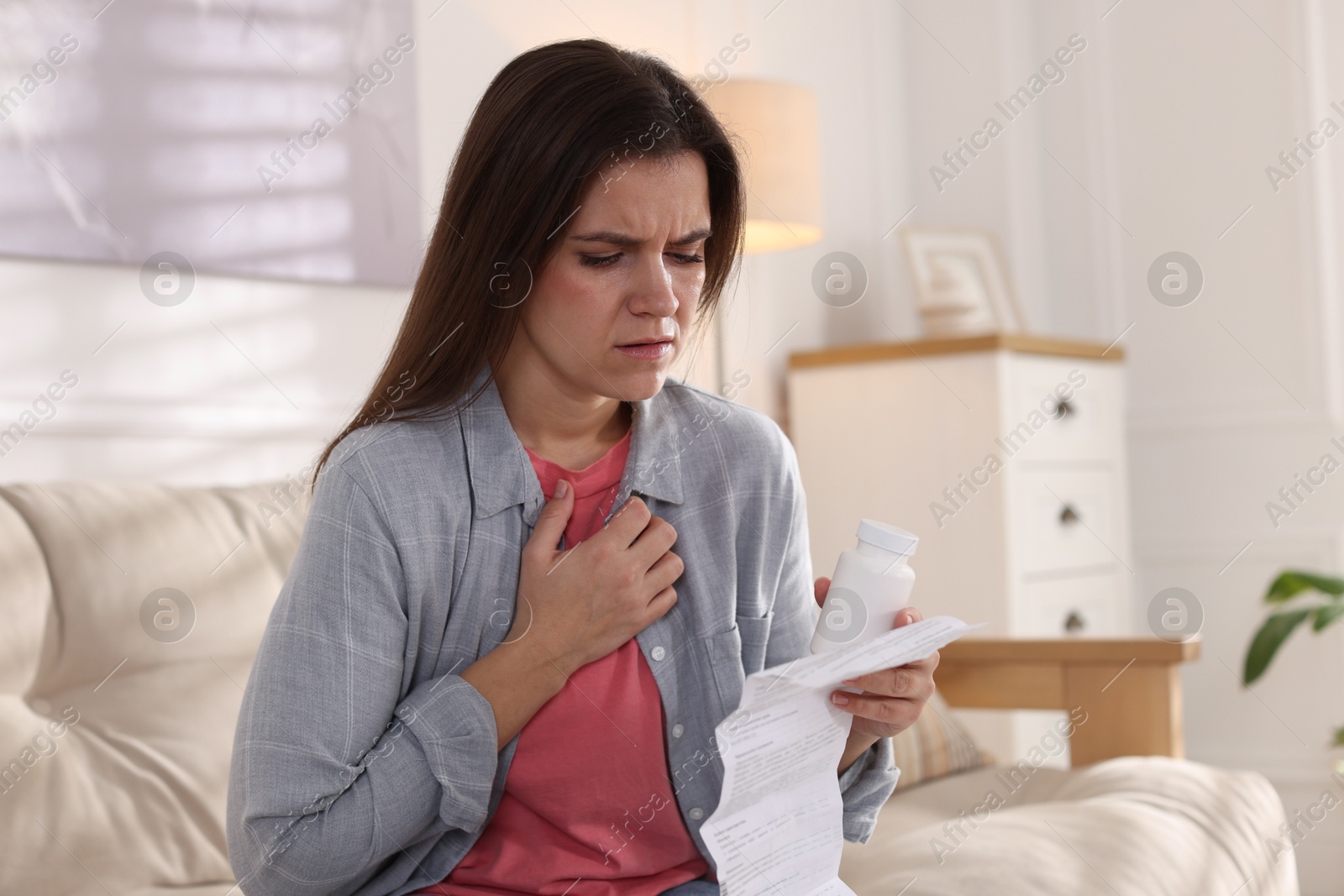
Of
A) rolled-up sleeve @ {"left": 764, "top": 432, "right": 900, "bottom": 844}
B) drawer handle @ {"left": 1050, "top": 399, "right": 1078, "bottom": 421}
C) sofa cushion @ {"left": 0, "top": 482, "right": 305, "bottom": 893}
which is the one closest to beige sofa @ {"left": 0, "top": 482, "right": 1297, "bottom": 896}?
sofa cushion @ {"left": 0, "top": 482, "right": 305, "bottom": 893}

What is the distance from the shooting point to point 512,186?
1.06 meters

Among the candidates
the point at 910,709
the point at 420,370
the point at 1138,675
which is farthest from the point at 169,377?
the point at 1138,675

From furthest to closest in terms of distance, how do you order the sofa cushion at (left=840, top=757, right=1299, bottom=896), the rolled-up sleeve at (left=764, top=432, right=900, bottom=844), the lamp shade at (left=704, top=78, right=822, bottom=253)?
the lamp shade at (left=704, top=78, right=822, bottom=253) → the sofa cushion at (left=840, top=757, right=1299, bottom=896) → the rolled-up sleeve at (left=764, top=432, right=900, bottom=844)

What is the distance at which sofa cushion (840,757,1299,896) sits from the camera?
4.42ft

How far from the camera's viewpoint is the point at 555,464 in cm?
118

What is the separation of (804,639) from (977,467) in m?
1.61

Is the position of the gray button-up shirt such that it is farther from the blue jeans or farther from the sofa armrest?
the sofa armrest

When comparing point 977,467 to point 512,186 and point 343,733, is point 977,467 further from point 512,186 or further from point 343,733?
point 343,733

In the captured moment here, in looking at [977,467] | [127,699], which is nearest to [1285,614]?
[977,467]

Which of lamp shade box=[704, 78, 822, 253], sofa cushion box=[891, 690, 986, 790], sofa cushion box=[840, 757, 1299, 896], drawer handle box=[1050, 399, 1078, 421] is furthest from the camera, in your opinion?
drawer handle box=[1050, 399, 1078, 421]

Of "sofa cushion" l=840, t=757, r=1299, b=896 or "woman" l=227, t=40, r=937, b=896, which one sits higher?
"woman" l=227, t=40, r=937, b=896

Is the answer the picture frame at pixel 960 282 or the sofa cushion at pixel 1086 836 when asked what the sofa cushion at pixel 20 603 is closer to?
the sofa cushion at pixel 1086 836

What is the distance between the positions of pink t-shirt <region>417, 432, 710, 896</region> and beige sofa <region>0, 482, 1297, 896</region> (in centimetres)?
34

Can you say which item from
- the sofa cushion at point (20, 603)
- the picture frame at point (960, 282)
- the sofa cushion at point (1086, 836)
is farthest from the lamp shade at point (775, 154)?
the sofa cushion at point (20, 603)
